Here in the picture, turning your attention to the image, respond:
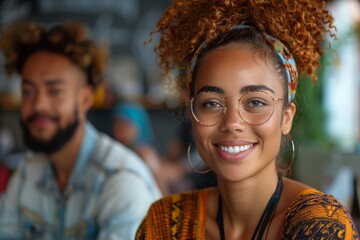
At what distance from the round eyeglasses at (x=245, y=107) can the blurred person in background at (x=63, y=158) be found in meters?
0.88

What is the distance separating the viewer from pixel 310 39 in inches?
68.0

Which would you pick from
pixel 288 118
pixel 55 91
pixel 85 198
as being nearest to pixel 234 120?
pixel 288 118

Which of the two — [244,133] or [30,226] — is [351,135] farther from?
[244,133]

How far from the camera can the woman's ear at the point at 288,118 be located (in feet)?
5.64

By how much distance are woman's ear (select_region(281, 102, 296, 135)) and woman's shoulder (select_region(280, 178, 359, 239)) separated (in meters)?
0.20

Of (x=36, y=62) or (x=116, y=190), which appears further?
(x=36, y=62)

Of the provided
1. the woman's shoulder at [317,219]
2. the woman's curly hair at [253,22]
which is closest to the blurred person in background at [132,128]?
the woman's curly hair at [253,22]

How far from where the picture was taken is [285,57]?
1686 millimetres

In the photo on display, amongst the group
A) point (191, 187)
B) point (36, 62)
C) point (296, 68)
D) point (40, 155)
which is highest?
point (36, 62)

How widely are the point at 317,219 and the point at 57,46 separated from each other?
1.67m

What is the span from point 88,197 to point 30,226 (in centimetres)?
37

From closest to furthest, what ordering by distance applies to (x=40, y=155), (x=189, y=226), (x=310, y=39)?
(x=310, y=39) → (x=189, y=226) → (x=40, y=155)

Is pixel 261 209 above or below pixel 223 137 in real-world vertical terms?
below

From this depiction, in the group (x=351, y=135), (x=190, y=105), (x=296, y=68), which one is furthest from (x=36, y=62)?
(x=351, y=135)
